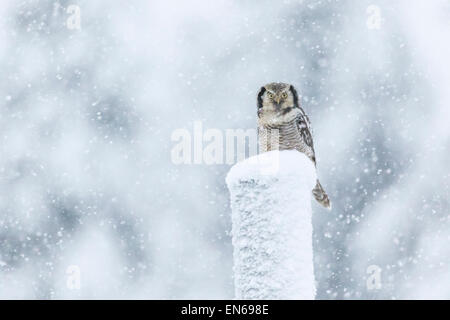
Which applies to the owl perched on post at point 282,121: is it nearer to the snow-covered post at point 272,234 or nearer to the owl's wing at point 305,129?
the owl's wing at point 305,129

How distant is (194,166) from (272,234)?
17214 millimetres

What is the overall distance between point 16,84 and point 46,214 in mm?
4691

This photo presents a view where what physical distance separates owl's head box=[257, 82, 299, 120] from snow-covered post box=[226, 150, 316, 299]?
9.62ft

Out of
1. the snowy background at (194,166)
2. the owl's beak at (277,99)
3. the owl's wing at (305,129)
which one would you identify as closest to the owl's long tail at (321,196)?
the owl's wing at (305,129)

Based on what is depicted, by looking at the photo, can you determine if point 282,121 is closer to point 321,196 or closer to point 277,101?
point 277,101

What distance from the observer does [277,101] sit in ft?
16.4

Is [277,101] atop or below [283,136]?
atop

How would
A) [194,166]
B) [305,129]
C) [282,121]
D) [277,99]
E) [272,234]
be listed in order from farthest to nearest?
[194,166]
[305,129]
[282,121]
[277,99]
[272,234]

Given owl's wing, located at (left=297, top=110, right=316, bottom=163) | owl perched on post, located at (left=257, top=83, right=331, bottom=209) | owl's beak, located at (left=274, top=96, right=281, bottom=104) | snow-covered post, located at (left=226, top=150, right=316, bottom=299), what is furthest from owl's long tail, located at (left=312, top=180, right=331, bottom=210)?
snow-covered post, located at (left=226, top=150, right=316, bottom=299)

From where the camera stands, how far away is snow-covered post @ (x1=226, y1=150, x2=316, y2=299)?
1867 millimetres

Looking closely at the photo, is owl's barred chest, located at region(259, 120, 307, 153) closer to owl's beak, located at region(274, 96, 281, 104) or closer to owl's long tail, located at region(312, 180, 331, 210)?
owl's beak, located at region(274, 96, 281, 104)

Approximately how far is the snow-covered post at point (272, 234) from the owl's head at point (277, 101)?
9.62ft

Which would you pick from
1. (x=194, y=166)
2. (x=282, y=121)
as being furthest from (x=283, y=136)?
(x=194, y=166)

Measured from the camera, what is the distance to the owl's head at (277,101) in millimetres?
4883
